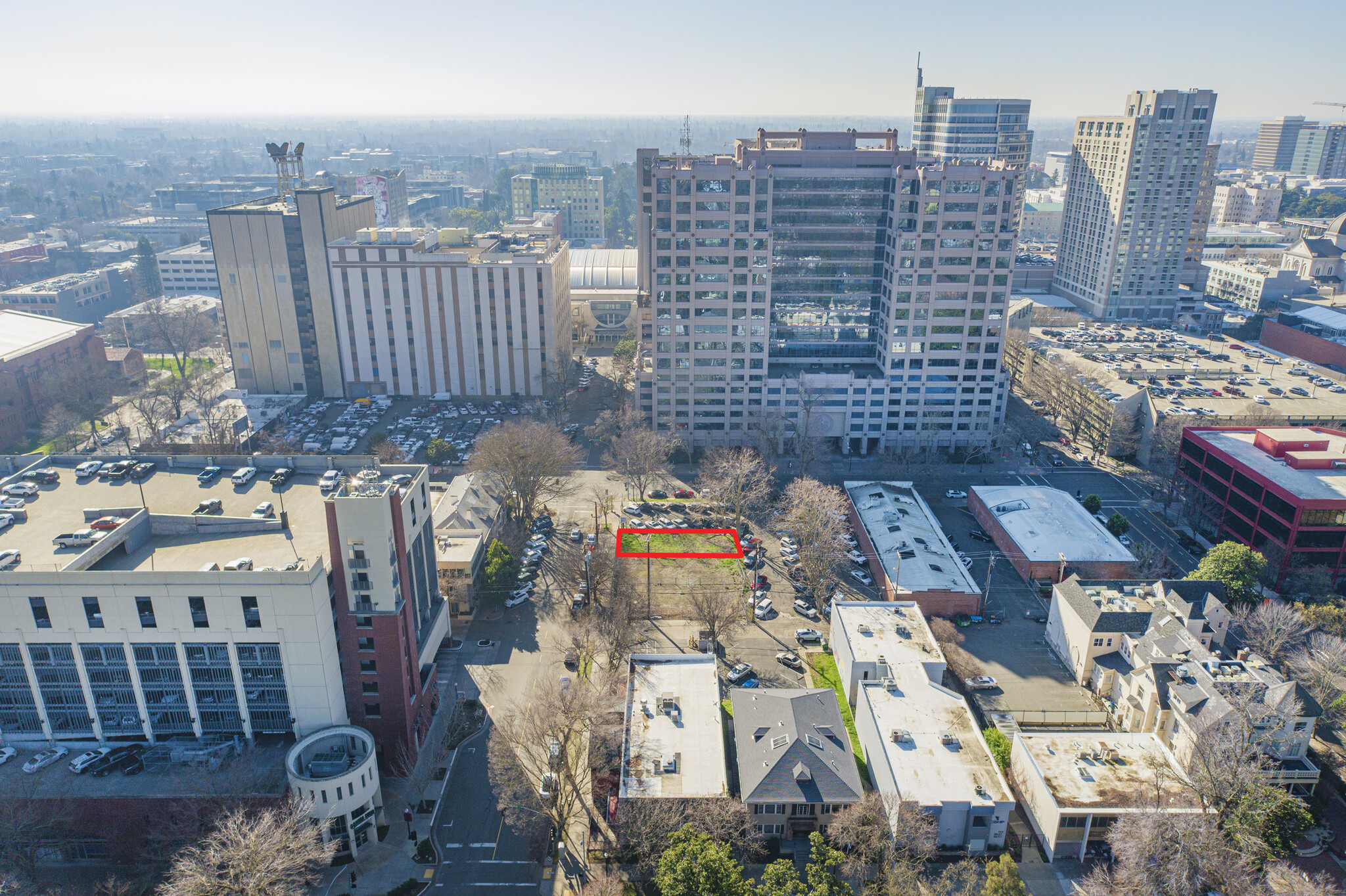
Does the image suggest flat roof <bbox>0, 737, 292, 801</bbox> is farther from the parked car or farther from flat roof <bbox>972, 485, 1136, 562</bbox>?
flat roof <bbox>972, 485, 1136, 562</bbox>

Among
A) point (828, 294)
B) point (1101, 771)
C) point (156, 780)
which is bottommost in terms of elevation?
point (1101, 771)

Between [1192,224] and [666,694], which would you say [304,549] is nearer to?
[666,694]

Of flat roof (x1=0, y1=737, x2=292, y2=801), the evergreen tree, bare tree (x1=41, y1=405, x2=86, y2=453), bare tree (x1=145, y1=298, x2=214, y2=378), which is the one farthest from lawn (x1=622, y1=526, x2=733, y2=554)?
bare tree (x1=145, y1=298, x2=214, y2=378)

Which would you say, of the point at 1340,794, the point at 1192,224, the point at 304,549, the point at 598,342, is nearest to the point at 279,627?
the point at 304,549

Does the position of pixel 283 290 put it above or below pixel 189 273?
above

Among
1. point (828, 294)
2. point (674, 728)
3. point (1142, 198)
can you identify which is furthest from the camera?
point (1142, 198)

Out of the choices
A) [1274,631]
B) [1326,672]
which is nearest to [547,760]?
[1326,672]

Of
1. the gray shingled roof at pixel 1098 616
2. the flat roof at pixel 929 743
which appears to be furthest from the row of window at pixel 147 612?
the gray shingled roof at pixel 1098 616

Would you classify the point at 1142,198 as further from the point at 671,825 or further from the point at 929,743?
the point at 671,825
